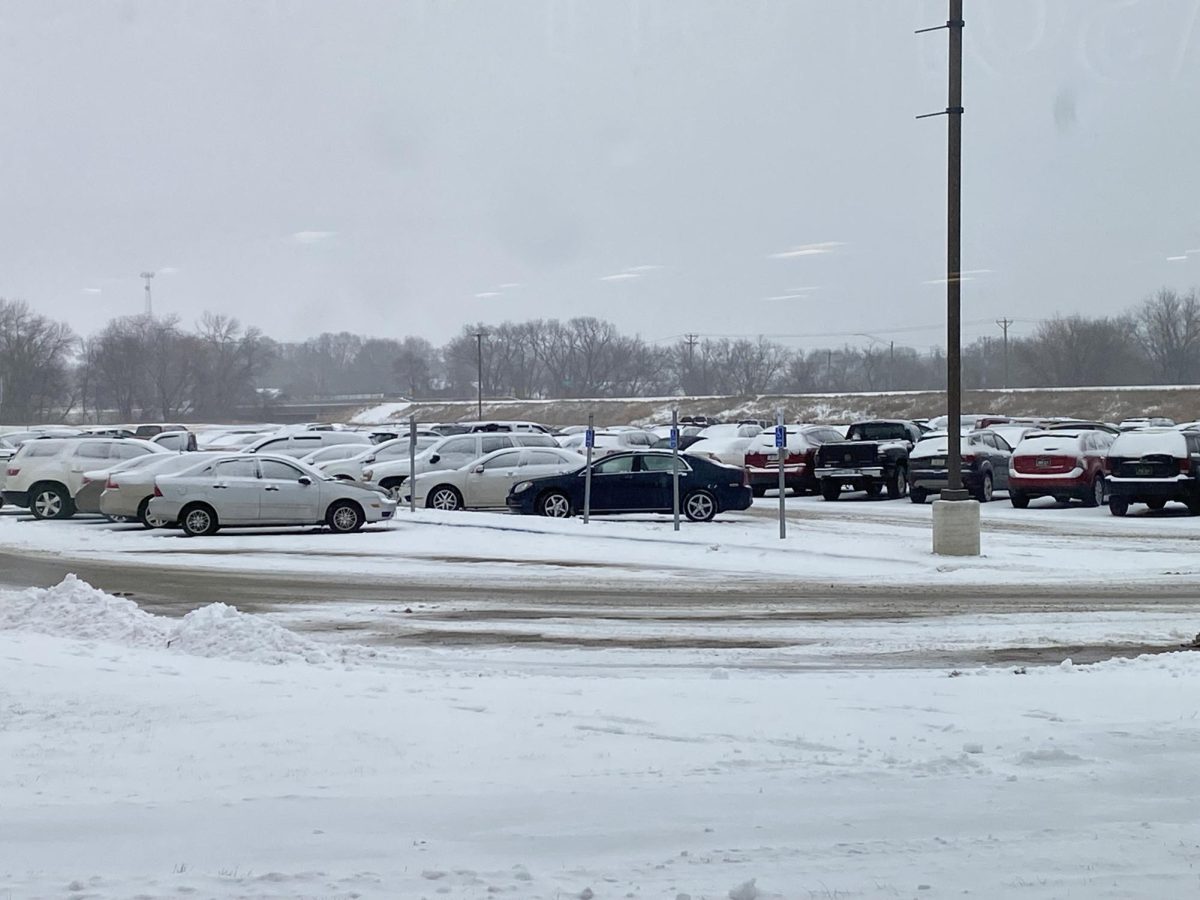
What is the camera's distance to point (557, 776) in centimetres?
638

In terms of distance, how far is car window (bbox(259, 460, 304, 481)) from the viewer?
22875mm

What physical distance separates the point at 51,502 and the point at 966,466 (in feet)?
62.6

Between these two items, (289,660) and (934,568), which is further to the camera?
(934,568)

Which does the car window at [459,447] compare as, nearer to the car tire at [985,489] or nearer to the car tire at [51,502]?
Result: the car tire at [51,502]

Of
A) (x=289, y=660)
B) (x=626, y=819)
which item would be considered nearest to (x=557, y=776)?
(x=626, y=819)

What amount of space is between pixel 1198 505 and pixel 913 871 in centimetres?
2268

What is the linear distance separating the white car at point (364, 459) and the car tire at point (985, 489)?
12.3 metres

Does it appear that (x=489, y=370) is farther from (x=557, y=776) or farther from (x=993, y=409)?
(x=557, y=776)

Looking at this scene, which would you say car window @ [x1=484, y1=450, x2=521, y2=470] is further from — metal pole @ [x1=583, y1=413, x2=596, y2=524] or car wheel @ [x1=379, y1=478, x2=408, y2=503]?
car wheel @ [x1=379, y1=478, x2=408, y2=503]

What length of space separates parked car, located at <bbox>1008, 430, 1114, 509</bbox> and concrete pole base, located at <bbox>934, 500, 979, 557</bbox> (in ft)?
33.3

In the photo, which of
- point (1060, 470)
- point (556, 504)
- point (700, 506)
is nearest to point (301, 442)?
point (556, 504)

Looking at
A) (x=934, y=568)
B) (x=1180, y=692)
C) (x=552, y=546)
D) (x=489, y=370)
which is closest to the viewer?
(x=1180, y=692)

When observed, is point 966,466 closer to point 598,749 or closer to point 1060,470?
point 1060,470

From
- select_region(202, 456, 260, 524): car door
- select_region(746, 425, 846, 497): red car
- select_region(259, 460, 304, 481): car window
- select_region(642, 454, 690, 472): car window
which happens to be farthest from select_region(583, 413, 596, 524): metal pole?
select_region(746, 425, 846, 497): red car
